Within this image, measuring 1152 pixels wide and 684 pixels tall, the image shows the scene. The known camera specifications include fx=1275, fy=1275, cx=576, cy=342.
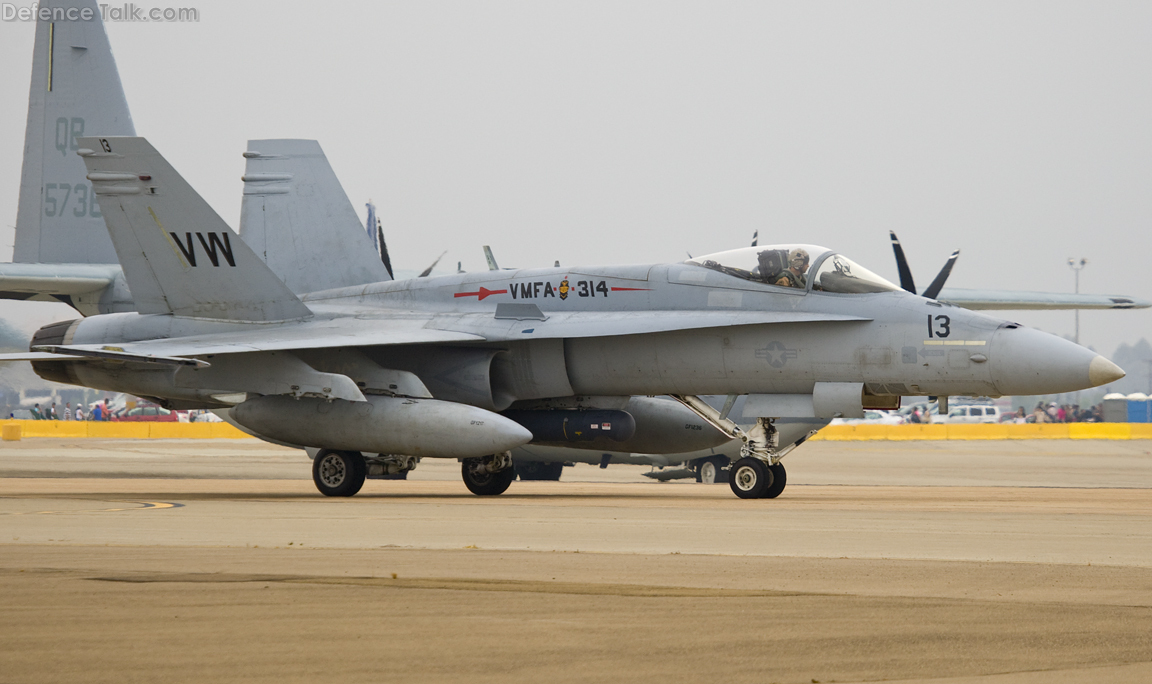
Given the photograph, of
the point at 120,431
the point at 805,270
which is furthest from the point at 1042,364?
the point at 120,431

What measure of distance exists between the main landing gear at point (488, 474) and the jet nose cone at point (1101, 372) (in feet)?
23.8

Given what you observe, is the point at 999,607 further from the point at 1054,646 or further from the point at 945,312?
the point at 945,312

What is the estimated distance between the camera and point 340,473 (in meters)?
16.3

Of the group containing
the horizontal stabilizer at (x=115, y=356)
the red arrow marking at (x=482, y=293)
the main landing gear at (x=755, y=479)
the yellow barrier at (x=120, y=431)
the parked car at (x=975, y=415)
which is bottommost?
the parked car at (x=975, y=415)

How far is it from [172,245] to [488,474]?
5131mm

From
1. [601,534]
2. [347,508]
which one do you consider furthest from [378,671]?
[347,508]

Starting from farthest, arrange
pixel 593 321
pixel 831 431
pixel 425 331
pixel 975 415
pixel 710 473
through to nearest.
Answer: pixel 975 415 < pixel 831 431 < pixel 710 473 < pixel 425 331 < pixel 593 321

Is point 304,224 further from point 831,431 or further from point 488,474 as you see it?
point 831,431

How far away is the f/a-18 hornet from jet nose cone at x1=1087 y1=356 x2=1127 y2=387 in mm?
31

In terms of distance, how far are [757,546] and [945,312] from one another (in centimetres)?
676

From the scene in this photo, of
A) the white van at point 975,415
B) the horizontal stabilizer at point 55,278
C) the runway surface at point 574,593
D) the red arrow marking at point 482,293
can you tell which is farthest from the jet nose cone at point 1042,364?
the white van at point 975,415

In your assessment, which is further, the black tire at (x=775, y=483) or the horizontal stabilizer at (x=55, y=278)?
the horizontal stabilizer at (x=55, y=278)

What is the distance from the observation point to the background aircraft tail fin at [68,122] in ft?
74.8

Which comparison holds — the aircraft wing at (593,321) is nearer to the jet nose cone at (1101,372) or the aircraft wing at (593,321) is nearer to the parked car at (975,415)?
the jet nose cone at (1101,372)
